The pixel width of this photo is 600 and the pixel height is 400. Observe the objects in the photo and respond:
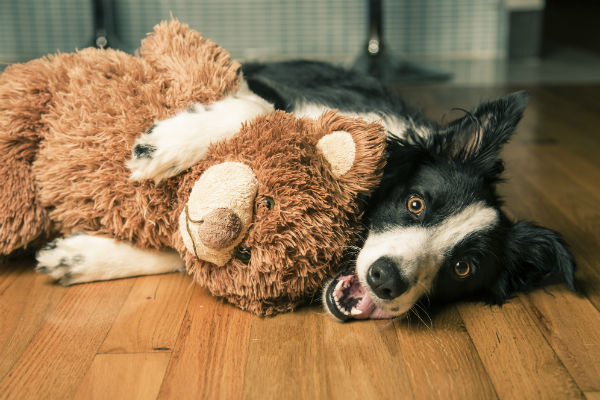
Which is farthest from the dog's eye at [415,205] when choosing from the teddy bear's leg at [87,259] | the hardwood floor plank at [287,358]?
the teddy bear's leg at [87,259]

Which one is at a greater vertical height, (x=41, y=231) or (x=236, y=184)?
(x=236, y=184)

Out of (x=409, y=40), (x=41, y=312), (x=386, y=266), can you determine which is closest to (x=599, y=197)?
(x=386, y=266)

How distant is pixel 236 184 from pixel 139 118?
15.2 inches

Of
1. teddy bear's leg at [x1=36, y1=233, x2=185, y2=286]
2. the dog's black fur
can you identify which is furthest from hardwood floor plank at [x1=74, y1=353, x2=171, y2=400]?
the dog's black fur

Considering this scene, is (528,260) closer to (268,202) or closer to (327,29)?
(268,202)

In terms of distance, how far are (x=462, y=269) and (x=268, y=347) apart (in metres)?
0.60

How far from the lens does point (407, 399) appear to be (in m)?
1.27

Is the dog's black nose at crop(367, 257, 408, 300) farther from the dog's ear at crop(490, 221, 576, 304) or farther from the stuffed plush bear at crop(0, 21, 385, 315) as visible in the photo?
the dog's ear at crop(490, 221, 576, 304)

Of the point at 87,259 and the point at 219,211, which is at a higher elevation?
the point at 219,211

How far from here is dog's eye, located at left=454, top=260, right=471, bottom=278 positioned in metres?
1.67

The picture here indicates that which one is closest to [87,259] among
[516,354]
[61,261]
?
[61,261]

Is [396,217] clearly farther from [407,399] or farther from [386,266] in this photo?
→ [407,399]

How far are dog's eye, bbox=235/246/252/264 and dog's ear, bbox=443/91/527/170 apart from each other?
0.72 meters

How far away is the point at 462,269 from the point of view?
5.50 ft
